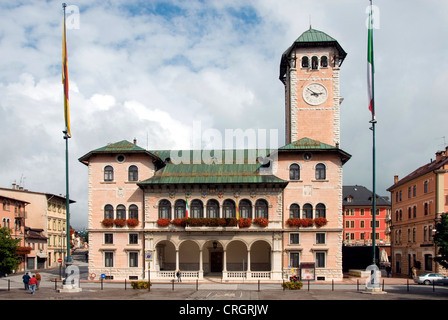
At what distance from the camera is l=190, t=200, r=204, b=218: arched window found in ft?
167

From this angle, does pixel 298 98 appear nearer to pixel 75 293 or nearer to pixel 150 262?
pixel 150 262

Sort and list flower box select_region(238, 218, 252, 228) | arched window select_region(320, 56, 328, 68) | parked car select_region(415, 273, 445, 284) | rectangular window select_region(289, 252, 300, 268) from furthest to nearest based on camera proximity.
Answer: arched window select_region(320, 56, 328, 68), rectangular window select_region(289, 252, 300, 268), flower box select_region(238, 218, 252, 228), parked car select_region(415, 273, 445, 284)

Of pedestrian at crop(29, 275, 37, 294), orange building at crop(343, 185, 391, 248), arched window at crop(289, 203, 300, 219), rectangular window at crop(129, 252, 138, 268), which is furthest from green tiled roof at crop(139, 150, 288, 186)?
orange building at crop(343, 185, 391, 248)

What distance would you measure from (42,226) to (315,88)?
48.0 meters

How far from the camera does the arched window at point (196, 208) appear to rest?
5081cm

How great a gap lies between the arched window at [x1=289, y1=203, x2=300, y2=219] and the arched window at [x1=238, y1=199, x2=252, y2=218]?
420cm

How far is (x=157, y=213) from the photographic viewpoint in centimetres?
5088

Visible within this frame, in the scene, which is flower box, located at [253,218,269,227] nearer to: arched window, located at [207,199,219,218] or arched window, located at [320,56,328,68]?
arched window, located at [207,199,219,218]

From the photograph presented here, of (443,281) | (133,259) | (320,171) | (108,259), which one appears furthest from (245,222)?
(443,281)

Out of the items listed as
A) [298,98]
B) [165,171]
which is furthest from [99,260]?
[298,98]

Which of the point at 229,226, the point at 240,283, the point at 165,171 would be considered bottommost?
the point at 240,283

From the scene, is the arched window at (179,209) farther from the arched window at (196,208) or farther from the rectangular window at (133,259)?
the rectangular window at (133,259)
